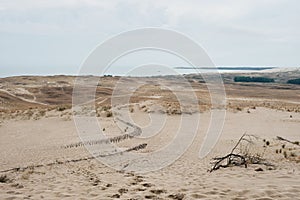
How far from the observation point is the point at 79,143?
18406mm

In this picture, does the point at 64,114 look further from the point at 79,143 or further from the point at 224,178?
the point at 224,178

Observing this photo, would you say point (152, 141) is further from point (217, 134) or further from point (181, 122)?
point (181, 122)

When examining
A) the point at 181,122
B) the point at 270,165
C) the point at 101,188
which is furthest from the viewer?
the point at 181,122

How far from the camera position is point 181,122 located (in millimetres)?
26453

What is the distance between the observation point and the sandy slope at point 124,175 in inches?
328

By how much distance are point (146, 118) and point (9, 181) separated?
703 inches

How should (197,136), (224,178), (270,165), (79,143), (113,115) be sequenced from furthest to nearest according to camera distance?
(113,115) → (197,136) → (79,143) → (270,165) → (224,178)

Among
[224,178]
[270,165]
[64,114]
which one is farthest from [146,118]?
[224,178]

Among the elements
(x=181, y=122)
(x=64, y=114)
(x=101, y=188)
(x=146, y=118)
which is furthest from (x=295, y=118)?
(x=101, y=188)

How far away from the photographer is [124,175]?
11.5 meters

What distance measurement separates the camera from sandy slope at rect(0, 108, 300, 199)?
8.34 meters

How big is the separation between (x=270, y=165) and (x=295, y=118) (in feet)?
63.4

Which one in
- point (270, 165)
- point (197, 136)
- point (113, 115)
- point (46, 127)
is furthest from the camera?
point (113, 115)

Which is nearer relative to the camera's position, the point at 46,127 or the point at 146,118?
the point at 46,127
